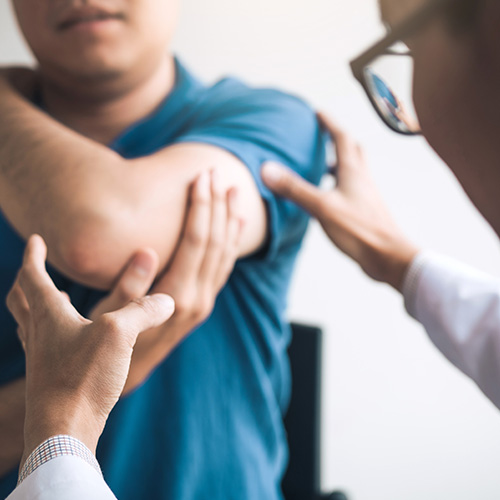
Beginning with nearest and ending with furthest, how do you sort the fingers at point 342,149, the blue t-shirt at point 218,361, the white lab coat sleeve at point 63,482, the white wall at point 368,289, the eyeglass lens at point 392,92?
the white lab coat sleeve at point 63,482 → the eyeglass lens at point 392,92 → the blue t-shirt at point 218,361 → the fingers at point 342,149 → the white wall at point 368,289

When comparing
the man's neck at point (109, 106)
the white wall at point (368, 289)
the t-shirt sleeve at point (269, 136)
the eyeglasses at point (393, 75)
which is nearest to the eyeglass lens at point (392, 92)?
the eyeglasses at point (393, 75)

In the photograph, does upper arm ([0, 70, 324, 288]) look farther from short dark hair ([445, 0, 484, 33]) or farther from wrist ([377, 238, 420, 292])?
short dark hair ([445, 0, 484, 33])

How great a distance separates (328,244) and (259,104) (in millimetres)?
618

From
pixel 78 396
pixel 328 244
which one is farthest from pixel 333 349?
pixel 78 396

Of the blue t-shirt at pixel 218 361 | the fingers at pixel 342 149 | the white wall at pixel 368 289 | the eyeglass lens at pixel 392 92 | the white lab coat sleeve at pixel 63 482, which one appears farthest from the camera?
the white wall at pixel 368 289

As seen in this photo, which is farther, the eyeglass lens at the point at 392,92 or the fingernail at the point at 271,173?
the fingernail at the point at 271,173

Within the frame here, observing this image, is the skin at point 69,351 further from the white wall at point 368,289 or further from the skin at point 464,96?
the white wall at point 368,289

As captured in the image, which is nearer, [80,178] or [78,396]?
[78,396]

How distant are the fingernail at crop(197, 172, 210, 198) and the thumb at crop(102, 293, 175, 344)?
13 centimetres

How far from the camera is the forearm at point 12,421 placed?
0.40m

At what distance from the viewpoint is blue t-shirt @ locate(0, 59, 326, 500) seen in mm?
423

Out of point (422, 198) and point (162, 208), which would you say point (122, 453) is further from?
point (422, 198)

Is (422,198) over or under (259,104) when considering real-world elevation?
under

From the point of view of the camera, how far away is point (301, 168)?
0.49m
